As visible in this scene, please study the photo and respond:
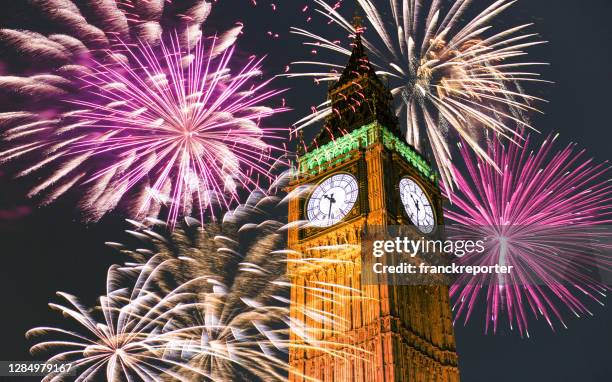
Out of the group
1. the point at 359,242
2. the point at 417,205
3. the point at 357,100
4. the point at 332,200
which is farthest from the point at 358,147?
the point at 359,242

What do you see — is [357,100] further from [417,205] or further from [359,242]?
[359,242]

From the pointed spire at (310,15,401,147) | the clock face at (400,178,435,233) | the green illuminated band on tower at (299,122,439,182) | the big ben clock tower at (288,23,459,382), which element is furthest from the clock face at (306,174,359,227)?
the pointed spire at (310,15,401,147)

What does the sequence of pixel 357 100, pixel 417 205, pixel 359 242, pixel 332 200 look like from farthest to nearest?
pixel 357 100 < pixel 417 205 < pixel 332 200 < pixel 359 242

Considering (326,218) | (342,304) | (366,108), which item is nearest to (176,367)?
(342,304)

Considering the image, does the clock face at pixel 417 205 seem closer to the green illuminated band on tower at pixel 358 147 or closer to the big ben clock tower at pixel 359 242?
the big ben clock tower at pixel 359 242

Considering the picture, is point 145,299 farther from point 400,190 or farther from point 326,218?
point 400,190

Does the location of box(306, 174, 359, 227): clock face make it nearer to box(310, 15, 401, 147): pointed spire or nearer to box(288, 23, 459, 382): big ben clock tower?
box(288, 23, 459, 382): big ben clock tower
